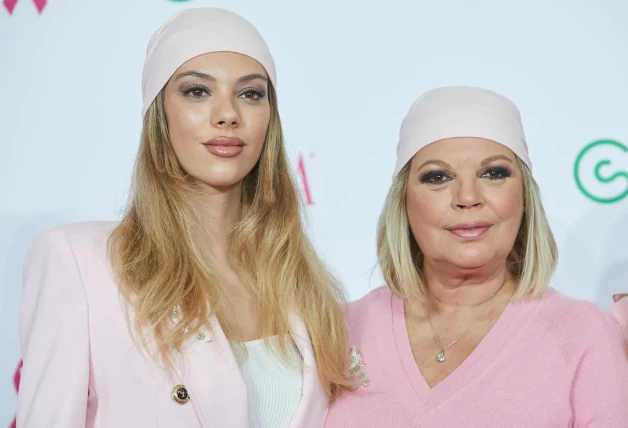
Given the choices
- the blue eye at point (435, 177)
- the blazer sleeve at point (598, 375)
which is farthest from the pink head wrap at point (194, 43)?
the blazer sleeve at point (598, 375)

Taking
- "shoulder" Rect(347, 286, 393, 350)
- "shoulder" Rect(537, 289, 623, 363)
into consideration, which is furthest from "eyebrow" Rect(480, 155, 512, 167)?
"shoulder" Rect(347, 286, 393, 350)

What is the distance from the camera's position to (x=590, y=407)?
207cm

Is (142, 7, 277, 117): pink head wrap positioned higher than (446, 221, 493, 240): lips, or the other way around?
(142, 7, 277, 117): pink head wrap

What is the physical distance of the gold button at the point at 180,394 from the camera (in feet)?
6.36

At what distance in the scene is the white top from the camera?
210 cm

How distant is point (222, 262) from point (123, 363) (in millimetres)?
437

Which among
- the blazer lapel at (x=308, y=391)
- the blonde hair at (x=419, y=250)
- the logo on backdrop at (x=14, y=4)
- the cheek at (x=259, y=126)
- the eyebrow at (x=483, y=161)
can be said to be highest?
the logo on backdrop at (x=14, y=4)

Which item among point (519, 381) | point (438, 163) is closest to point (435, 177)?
point (438, 163)

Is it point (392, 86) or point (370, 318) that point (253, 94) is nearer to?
point (370, 318)

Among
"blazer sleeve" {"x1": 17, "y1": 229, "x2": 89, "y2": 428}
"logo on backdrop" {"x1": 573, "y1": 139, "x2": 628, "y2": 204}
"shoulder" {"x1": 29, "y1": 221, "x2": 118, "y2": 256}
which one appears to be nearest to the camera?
"blazer sleeve" {"x1": 17, "y1": 229, "x2": 89, "y2": 428}

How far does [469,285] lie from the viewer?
2412 millimetres

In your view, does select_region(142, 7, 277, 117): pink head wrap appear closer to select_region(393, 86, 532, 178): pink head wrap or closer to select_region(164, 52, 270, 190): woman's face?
select_region(164, 52, 270, 190): woman's face

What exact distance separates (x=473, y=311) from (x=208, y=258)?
2.25ft

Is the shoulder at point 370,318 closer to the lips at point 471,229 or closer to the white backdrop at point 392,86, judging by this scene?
the lips at point 471,229
